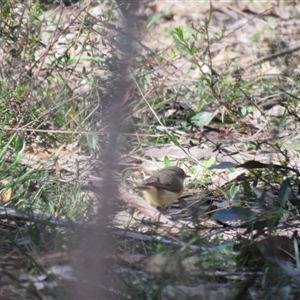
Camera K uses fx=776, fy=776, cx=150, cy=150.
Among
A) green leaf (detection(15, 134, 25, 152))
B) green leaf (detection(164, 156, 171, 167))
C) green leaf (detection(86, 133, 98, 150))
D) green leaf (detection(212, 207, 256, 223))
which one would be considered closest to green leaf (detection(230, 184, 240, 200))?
green leaf (detection(212, 207, 256, 223))

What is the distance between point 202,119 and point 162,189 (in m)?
1.50

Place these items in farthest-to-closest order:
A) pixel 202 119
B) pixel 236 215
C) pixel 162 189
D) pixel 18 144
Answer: pixel 202 119
pixel 18 144
pixel 162 189
pixel 236 215

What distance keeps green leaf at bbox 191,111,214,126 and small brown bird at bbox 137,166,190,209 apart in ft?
4.25

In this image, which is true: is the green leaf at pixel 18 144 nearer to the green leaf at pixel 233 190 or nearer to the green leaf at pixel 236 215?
the green leaf at pixel 233 190

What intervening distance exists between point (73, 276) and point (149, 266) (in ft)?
0.96

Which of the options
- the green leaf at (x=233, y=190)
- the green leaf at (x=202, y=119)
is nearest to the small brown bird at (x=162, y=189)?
the green leaf at (x=233, y=190)

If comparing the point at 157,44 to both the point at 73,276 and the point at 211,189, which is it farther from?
the point at 73,276

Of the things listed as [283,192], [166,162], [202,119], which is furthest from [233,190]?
[202,119]

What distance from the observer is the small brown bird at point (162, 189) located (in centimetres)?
409

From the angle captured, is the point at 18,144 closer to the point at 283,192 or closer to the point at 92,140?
the point at 92,140

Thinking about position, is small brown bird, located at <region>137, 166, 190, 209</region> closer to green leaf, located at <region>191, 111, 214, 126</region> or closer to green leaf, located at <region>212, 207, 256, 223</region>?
green leaf, located at <region>212, 207, 256, 223</region>

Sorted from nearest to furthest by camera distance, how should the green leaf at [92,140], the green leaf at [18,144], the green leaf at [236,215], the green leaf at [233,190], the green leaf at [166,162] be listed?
the green leaf at [236,215], the green leaf at [233,190], the green leaf at [18,144], the green leaf at [92,140], the green leaf at [166,162]

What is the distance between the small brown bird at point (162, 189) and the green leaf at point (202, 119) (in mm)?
1295

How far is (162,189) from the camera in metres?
4.07
